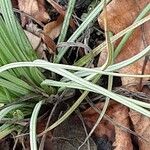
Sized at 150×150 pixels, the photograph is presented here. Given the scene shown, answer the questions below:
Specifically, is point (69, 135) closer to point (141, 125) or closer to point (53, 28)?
point (141, 125)

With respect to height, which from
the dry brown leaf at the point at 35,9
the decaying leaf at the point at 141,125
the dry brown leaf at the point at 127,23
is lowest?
the decaying leaf at the point at 141,125

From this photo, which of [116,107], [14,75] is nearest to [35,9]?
[14,75]

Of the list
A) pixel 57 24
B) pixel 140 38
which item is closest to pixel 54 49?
pixel 57 24

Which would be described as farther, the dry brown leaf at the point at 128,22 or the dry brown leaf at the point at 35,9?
the dry brown leaf at the point at 35,9

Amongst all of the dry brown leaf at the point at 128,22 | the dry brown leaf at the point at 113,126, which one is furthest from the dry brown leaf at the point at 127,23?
the dry brown leaf at the point at 113,126

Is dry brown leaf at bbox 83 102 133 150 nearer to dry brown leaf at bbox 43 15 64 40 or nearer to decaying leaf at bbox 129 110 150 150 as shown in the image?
decaying leaf at bbox 129 110 150 150

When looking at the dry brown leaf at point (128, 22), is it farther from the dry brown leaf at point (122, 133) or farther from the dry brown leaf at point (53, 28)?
the dry brown leaf at point (53, 28)
